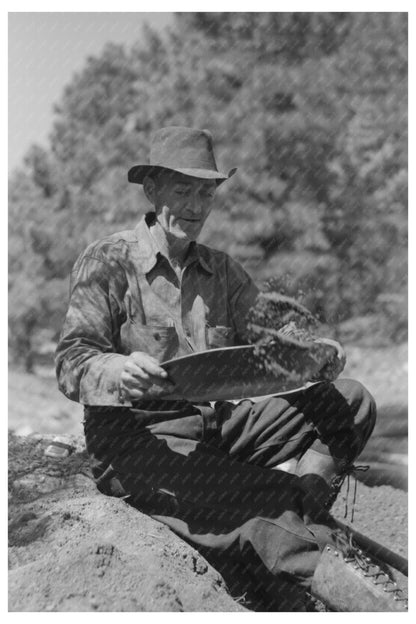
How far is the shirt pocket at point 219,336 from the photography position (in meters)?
3.21

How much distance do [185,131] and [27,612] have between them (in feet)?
6.59

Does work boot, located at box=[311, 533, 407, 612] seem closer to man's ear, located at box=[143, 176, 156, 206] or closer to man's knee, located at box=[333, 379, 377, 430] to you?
man's knee, located at box=[333, 379, 377, 430]

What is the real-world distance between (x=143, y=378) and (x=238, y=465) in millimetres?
685

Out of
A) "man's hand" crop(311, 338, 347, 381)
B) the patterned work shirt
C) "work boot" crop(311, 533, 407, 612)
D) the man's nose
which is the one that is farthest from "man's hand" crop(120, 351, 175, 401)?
"work boot" crop(311, 533, 407, 612)

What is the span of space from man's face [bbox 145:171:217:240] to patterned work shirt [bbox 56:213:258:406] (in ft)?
0.41

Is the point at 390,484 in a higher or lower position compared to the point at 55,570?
lower

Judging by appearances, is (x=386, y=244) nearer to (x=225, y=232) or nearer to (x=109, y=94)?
(x=225, y=232)

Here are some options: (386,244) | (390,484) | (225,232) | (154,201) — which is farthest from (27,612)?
(386,244)

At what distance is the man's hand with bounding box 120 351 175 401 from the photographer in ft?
8.50

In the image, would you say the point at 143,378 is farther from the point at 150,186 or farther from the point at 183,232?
the point at 150,186

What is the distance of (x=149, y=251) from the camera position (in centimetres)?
320

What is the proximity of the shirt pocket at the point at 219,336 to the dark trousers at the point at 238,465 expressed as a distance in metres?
0.30

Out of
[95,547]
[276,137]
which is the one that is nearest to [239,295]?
[95,547]

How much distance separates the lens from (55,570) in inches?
100
